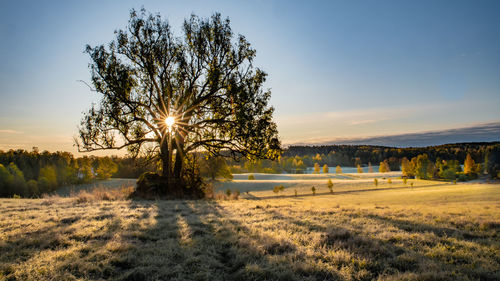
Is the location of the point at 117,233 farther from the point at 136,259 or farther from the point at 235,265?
the point at 235,265

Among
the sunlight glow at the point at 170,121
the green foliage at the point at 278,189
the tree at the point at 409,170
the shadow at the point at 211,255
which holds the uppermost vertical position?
the sunlight glow at the point at 170,121

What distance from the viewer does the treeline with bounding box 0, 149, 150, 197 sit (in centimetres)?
6010

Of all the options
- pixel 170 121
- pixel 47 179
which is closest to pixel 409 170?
pixel 170 121

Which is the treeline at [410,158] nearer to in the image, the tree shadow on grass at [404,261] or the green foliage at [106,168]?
the green foliage at [106,168]

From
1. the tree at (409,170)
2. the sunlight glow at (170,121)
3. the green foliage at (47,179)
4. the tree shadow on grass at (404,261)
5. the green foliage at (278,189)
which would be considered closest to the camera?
the tree shadow on grass at (404,261)

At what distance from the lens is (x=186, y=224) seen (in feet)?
26.5

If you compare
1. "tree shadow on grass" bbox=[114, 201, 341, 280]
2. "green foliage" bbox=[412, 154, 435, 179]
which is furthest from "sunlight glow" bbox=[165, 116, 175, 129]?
"green foliage" bbox=[412, 154, 435, 179]

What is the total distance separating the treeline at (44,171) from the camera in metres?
60.1

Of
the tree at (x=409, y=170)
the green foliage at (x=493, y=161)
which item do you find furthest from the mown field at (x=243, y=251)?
the green foliage at (x=493, y=161)

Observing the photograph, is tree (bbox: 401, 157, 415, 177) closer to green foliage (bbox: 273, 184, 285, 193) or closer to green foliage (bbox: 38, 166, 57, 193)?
green foliage (bbox: 273, 184, 285, 193)

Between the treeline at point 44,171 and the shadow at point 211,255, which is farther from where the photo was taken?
the treeline at point 44,171

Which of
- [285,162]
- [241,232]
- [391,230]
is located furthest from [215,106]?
[285,162]

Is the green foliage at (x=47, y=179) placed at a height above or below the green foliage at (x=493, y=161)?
above

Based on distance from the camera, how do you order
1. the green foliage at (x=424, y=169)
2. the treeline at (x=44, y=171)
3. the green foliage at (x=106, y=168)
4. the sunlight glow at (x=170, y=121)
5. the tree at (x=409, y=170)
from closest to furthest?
1. the sunlight glow at (x=170, y=121)
2. the treeline at (x=44, y=171)
3. the green foliage at (x=106, y=168)
4. the green foliage at (x=424, y=169)
5. the tree at (x=409, y=170)
